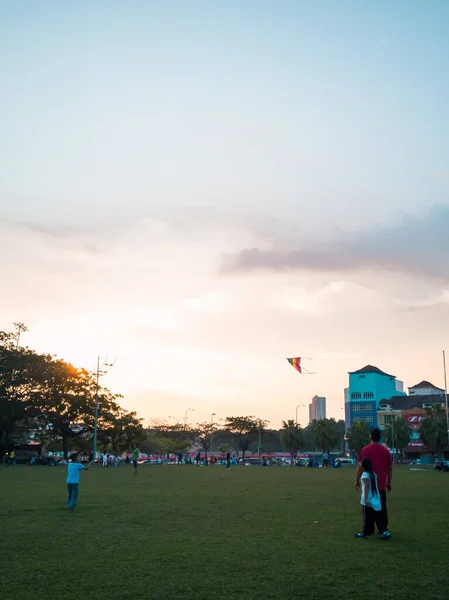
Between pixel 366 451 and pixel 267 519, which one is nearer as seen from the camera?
pixel 366 451

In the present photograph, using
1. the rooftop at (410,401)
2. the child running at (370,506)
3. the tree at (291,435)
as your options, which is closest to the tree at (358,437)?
the tree at (291,435)

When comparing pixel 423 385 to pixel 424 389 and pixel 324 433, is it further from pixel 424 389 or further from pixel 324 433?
pixel 324 433

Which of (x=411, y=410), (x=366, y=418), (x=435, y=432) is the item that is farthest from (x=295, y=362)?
(x=366, y=418)

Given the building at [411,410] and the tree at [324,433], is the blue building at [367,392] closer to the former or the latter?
the building at [411,410]

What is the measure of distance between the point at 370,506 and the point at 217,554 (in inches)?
134

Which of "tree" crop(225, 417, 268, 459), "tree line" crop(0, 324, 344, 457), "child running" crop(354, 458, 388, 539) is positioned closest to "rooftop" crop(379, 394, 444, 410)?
"tree" crop(225, 417, 268, 459)

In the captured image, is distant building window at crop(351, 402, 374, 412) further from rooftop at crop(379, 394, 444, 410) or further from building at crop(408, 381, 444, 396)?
building at crop(408, 381, 444, 396)

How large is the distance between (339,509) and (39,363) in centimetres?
6422

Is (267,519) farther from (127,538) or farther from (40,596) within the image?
(40,596)

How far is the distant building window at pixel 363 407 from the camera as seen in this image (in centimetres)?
15288

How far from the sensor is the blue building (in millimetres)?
152500

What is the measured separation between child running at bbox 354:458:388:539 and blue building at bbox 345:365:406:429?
470ft

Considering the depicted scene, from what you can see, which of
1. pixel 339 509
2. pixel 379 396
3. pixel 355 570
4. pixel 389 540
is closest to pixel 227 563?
pixel 355 570

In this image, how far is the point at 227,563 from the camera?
30.7 ft
